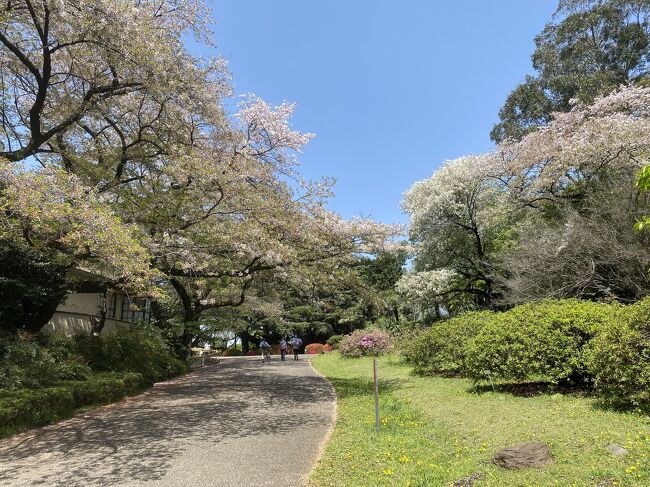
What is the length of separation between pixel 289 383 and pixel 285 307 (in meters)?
28.8

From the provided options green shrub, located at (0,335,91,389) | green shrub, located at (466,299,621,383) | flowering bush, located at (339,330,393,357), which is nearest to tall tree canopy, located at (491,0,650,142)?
flowering bush, located at (339,330,393,357)

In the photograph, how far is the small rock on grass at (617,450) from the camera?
4.72m

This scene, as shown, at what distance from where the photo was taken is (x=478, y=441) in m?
6.11

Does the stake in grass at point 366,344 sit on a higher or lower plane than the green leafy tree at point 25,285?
lower

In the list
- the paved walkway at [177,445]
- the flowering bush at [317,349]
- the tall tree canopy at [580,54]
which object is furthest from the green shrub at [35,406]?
the flowering bush at [317,349]

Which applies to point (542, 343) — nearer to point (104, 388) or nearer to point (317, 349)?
point (104, 388)

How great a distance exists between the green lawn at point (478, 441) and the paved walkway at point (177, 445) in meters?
0.60

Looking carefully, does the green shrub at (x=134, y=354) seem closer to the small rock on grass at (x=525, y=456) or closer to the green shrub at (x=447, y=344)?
the green shrub at (x=447, y=344)

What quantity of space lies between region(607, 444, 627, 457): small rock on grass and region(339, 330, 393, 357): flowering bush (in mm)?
18635

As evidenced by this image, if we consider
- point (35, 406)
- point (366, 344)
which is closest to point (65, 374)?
point (35, 406)

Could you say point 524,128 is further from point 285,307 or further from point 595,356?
point 285,307

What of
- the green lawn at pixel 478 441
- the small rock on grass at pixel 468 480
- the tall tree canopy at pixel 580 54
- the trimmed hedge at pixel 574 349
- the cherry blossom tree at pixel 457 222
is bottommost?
the small rock on grass at pixel 468 480

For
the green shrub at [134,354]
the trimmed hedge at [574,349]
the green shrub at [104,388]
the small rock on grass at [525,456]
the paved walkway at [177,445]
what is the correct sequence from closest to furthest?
the small rock on grass at [525,456], the paved walkway at [177,445], the trimmed hedge at [574,349], the green shrub at [104,388], the green shrub at [134,354]

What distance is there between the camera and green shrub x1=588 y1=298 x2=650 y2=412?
21.5 feet
